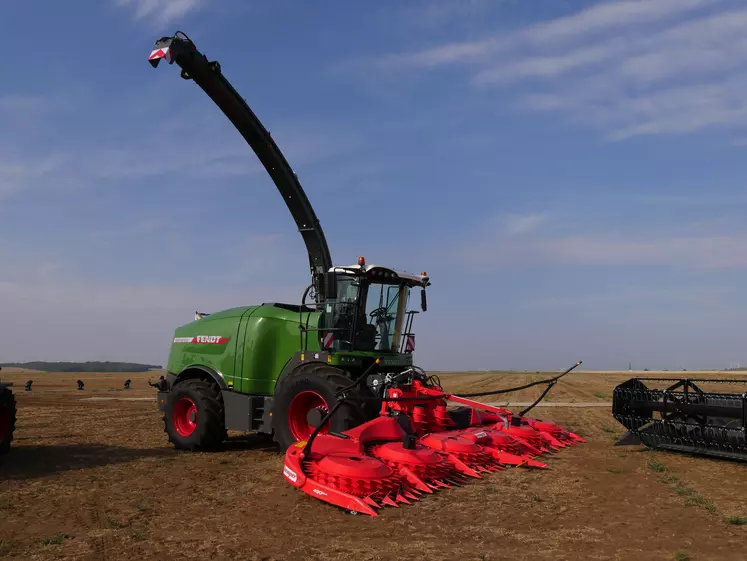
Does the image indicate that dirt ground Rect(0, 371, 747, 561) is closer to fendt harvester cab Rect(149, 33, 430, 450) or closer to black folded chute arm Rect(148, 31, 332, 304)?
fendt harvester cab Rect(149, 33, 430, 450)

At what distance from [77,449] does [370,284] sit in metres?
5.72

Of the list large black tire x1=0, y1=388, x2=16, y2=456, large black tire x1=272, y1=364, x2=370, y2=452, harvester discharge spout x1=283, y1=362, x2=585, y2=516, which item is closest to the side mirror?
large black tire x1=272, y1=364, x2=370, y2=452

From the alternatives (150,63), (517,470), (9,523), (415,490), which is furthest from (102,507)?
(150,63)

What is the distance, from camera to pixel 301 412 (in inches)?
376

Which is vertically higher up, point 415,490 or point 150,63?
point 150,63

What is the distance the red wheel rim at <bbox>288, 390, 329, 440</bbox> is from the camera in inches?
369

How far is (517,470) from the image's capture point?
8406mm

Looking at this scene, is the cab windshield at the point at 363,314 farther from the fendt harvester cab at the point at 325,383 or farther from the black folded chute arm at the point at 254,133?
the black folded chute arm at the point at 254,133

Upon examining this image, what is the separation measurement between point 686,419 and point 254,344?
287 inches

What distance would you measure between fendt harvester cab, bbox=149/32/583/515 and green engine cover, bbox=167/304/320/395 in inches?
0.8

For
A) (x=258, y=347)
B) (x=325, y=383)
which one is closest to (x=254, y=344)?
(x=258, y=347)

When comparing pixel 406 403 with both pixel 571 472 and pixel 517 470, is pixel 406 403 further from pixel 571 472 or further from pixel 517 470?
pixel 571 472

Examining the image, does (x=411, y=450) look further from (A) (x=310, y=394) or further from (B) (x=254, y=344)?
(B) (x=254, y=344)

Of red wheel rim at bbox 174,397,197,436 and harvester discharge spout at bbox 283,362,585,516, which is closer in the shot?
harvester discharge spout at bbox 283,362,585,516
